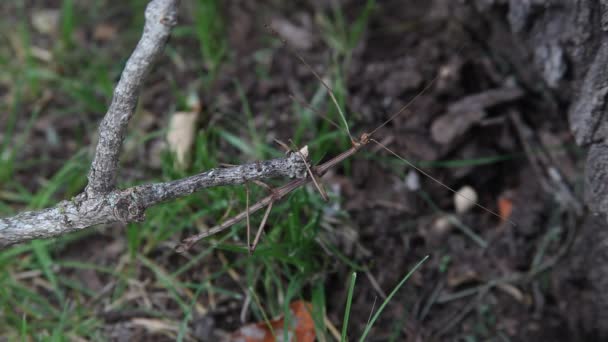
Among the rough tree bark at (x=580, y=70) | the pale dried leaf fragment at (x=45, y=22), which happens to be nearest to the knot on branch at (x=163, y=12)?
the rough tree bark at (x=580, y=70)

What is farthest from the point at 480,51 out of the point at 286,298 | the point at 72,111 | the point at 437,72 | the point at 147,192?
the point at 72,111

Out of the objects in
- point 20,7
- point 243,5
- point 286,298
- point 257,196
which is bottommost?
point 286,298

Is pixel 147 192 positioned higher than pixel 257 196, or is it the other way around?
pixel 147 192

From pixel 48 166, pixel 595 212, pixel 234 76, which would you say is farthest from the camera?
pixel 234 76

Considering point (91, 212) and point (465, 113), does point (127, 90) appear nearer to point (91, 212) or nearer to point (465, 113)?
point (91, 212)

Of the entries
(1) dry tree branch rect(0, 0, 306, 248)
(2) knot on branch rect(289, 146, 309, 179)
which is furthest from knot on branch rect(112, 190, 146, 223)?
(2) knot on branch rect(289, 146, 309, 179)

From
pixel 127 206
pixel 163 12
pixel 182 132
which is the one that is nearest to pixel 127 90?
pixel 163 12

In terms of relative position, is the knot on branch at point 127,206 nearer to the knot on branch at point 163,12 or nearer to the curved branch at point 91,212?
the curved branch at point 91,212

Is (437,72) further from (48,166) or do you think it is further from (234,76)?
(48,166)
